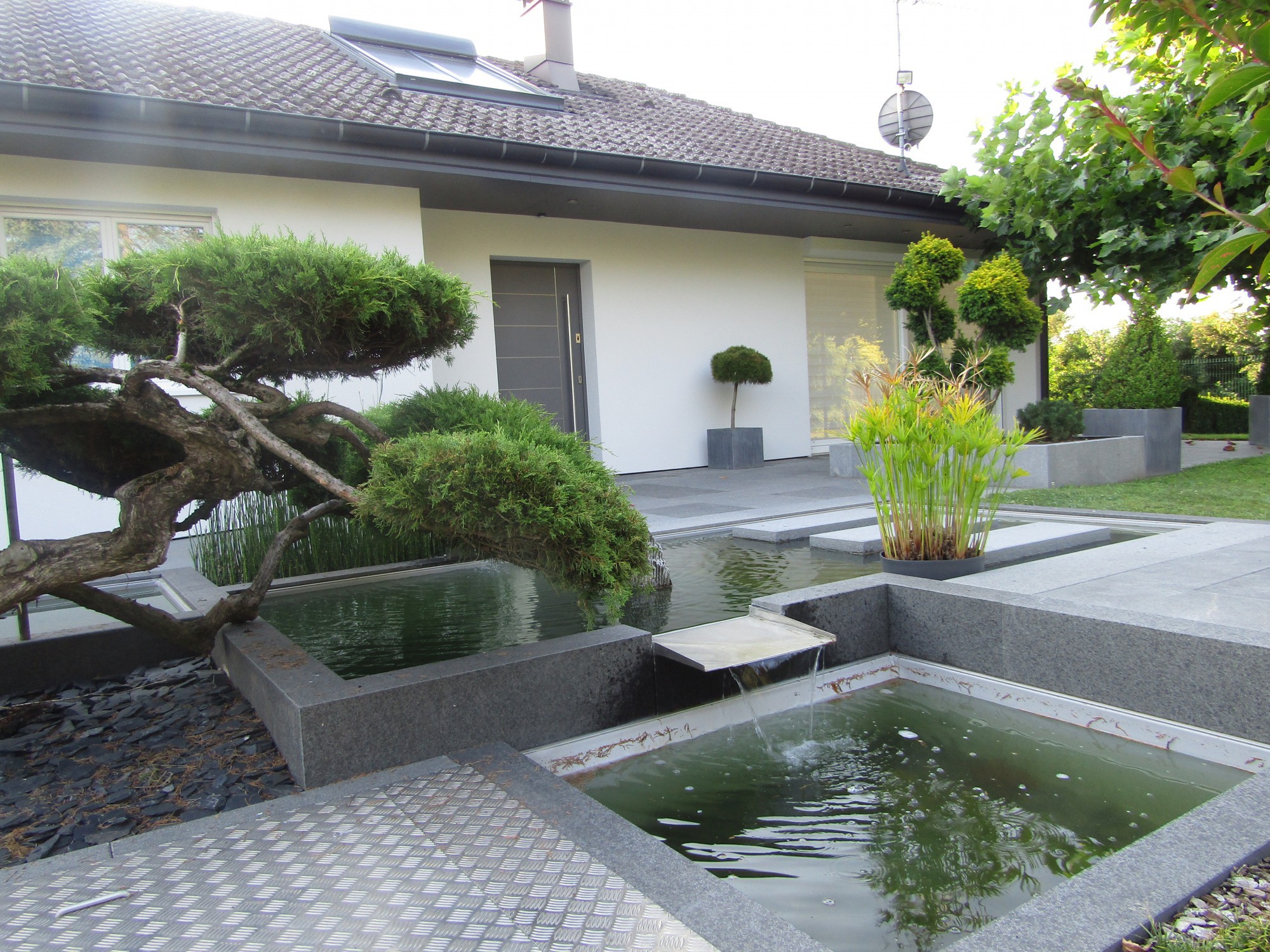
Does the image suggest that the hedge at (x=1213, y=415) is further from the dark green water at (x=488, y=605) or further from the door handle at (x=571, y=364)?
the dark green water at (x=488, y=605)

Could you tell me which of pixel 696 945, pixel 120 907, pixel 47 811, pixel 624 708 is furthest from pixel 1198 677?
pixel 47 811

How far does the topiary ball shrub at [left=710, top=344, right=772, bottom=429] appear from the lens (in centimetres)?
989

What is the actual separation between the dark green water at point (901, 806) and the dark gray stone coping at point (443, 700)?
0.23 meters

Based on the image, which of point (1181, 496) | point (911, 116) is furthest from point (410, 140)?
point (911, 116)

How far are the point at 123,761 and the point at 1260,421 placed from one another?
13.1m

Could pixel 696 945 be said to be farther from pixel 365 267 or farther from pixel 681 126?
pixel 681 126

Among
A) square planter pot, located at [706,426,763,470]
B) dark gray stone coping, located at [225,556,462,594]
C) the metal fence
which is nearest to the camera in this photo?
dark gray stone coping, located at [225,556,462,594]

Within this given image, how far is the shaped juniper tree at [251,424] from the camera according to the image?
2174 mm

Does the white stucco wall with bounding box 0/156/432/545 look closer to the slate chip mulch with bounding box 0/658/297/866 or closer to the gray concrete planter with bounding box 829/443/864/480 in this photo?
the slate chip mulch with bounding box 0/658/297/866

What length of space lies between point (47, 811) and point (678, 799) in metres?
1.65

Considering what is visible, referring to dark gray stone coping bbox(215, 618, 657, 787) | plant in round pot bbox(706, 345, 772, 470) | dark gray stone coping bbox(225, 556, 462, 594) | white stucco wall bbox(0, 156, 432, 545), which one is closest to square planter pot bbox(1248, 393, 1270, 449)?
plant in round pot bbox(706, 345, 772, 470)

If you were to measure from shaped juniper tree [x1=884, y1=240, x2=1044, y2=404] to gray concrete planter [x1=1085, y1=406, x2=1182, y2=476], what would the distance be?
1.16 m

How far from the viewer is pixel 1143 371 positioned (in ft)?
27.5

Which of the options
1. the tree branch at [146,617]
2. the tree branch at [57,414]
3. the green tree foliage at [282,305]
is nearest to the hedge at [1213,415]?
the green tree foliage at [282,305]
